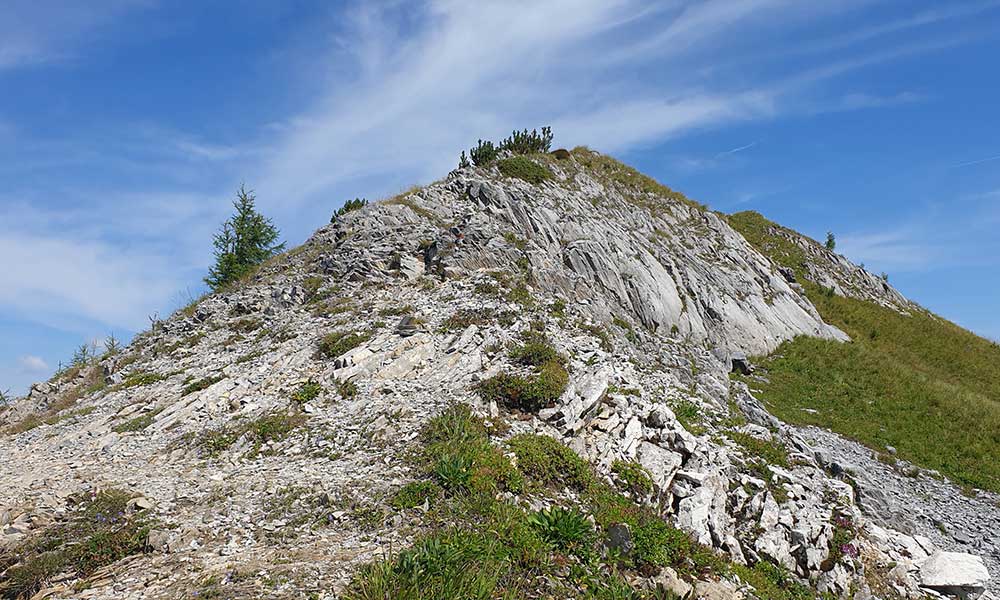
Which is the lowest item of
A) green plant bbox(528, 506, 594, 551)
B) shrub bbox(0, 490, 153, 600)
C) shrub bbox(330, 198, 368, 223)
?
shrub bbox(0, 490, 153, 600)

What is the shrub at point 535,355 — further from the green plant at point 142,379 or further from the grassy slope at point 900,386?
the grassy slope at point 900,386

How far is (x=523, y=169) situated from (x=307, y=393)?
29426mm

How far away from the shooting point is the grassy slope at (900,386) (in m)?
24.6

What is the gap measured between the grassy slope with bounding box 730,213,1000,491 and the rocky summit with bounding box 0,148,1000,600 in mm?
2695

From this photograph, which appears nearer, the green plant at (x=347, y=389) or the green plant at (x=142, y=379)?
the green plant at (x=347, y=389)

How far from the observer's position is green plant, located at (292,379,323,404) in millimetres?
16836

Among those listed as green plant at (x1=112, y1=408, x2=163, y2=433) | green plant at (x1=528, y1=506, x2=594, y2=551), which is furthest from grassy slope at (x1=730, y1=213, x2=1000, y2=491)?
green plant at (x1=112, y1=408, x2=163, y2=433)

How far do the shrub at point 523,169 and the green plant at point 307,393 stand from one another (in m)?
27.3

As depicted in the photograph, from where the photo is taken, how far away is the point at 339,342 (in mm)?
19688

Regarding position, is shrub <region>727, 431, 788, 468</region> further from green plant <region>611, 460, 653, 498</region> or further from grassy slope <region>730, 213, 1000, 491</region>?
grassy slope <region>730, 213, 1000, 491</region>

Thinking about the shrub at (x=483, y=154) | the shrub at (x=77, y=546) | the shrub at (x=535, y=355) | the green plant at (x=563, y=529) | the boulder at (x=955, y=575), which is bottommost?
the shrub at (x=77, y=546)

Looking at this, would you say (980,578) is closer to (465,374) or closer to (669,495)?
(669,495)

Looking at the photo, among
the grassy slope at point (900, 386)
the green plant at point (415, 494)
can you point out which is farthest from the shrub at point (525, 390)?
the grassy slope at point (900, 386)

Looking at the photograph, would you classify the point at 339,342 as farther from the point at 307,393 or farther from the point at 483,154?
the point at 483,154
